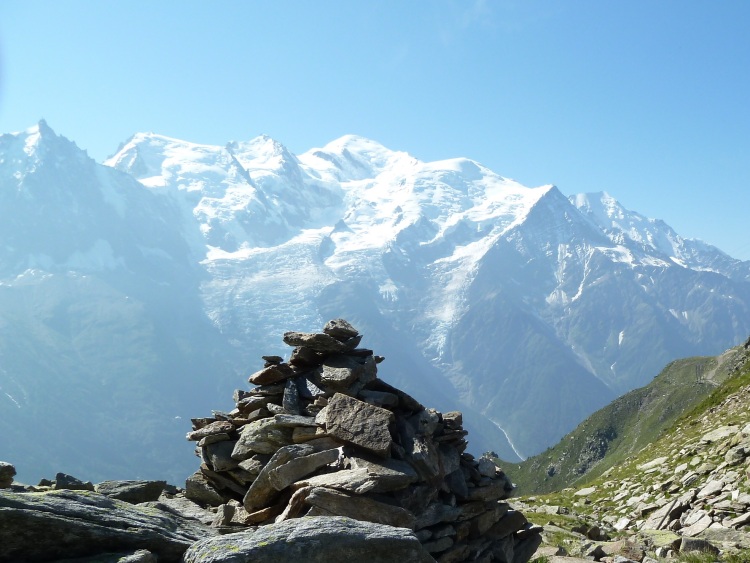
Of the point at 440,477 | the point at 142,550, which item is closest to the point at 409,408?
the point at 440,477

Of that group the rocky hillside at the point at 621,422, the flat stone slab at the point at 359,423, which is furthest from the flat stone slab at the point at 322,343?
the rocky hillside at the point at 621,422

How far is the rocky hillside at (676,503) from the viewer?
2589 cm

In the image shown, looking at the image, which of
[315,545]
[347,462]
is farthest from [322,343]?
[315,545]

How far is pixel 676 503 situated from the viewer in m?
34.9

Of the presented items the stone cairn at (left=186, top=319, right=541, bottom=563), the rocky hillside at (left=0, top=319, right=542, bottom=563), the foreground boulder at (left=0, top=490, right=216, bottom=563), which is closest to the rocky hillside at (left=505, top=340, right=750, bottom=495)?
the stone cairn at (left=186, top=319, right=541, bottom=563)

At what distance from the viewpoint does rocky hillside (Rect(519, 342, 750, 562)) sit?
84.9 ft

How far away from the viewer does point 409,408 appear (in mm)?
24484

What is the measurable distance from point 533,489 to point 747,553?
173 metres

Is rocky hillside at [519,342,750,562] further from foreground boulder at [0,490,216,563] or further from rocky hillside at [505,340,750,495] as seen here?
rocky hillside at [505,340,750,495]

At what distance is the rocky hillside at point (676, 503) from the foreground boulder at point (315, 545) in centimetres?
1418

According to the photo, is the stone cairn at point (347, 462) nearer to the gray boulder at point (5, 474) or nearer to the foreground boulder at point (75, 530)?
the foreground boulder at point (75, 530)

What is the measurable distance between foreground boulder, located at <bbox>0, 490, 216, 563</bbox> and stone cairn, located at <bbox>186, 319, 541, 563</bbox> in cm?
445

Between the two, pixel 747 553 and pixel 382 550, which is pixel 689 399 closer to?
pixel 747 553

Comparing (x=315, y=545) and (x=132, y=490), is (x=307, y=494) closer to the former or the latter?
(x=315, y=545)
